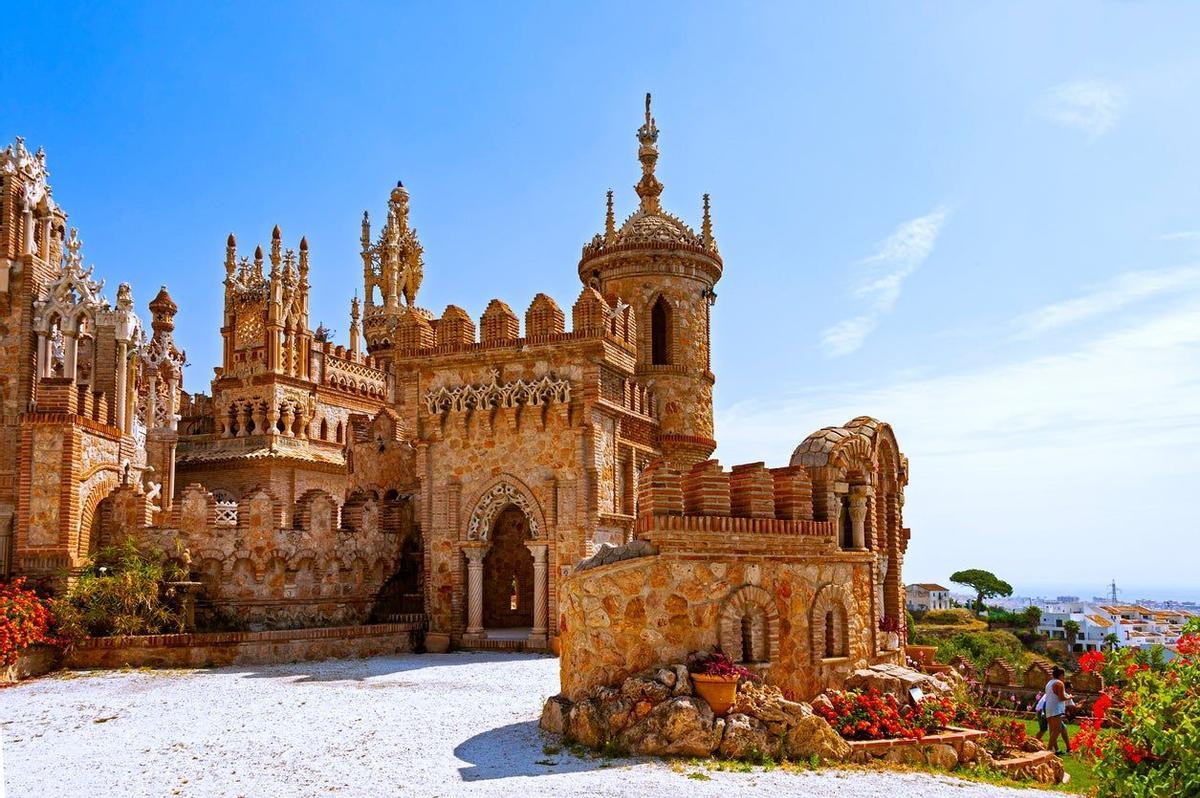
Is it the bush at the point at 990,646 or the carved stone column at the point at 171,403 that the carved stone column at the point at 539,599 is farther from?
the bush at the point at 990,646

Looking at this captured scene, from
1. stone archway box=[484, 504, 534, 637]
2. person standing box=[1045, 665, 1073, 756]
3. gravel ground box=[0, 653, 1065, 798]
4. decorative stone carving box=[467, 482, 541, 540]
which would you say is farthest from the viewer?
stone archway box=[484, 504, 534, 637]

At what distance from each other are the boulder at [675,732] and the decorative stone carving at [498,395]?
39.7ft

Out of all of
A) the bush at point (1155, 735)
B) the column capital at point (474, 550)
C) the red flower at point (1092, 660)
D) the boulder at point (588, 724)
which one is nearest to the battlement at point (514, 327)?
the column capital at point (474, 550)

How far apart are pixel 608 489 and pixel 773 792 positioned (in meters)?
13.9

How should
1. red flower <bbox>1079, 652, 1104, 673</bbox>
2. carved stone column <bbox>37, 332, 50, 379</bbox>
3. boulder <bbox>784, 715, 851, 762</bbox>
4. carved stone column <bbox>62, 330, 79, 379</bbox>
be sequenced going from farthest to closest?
carved stone column <bbox>62, 330, 79, 379</bbox>, carved stone column <bbox>37, 332, 50, 379</bbox>, boulder <bbox>784, 715, 851, 762</bbox>, red flower <bbox>1079, 652, 1104, 673</bbox>

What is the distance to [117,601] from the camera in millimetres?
20141

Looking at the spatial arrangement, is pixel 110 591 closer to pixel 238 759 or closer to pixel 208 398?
pixel 238 759

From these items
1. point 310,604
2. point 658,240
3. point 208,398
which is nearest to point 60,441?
point 310,604

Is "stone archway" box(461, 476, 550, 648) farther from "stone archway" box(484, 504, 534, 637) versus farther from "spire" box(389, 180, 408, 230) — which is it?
"spire" box(389, 180, 408, 230)

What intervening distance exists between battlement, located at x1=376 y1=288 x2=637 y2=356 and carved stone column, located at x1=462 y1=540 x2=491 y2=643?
15.5 ft

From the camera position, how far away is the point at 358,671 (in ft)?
63.8

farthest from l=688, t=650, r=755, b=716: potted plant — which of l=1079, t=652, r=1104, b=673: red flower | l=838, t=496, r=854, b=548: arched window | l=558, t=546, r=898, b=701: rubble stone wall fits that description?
l=838, t=496, r=854, b=548: arched window

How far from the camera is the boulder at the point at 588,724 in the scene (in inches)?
484

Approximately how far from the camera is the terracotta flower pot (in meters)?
12.2
